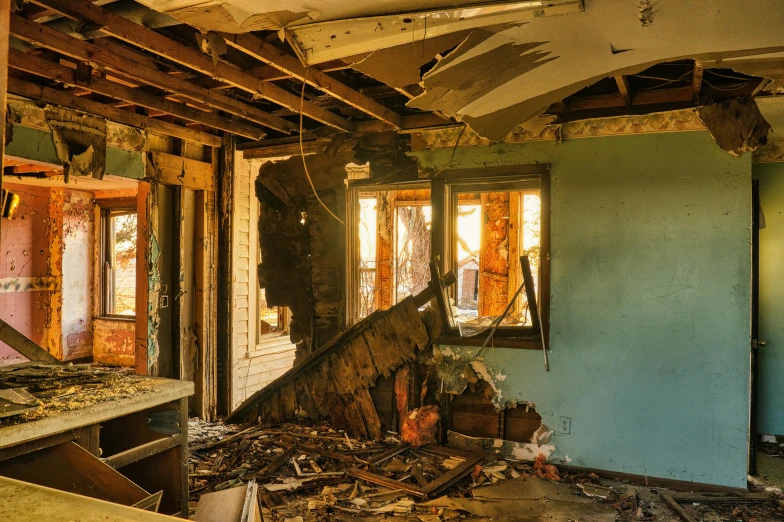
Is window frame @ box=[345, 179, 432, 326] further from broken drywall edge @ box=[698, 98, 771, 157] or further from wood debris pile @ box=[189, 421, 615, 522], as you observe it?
broken drywall edge @ box=[698, 98, 771, 157]

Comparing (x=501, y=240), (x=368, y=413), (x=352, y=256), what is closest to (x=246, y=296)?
(x=352, y=256)

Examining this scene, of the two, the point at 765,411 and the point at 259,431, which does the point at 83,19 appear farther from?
the point at 765,411

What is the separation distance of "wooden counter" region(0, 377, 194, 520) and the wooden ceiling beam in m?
2.61

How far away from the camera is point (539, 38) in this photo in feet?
7.54

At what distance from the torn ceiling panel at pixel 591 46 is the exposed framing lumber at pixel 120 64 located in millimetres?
1909

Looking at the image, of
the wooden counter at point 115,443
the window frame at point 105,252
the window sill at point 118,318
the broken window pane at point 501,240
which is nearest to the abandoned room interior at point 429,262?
the wooden counter at point 115,443

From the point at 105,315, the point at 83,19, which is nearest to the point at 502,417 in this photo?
the point at 83,19


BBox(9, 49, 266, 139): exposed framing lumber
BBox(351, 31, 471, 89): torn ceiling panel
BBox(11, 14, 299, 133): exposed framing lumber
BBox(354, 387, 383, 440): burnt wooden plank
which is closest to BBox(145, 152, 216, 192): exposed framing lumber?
BBox(9, 49, 266, 139): exposed framing lumber

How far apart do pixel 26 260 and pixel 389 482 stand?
→ 7186 millimetres

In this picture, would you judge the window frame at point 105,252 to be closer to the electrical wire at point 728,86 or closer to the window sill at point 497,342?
the window sill at point 497,342

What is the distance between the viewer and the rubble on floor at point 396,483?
346 centimetres

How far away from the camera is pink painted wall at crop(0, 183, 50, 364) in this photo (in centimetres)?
770

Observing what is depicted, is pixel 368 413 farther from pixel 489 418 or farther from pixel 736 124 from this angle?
pixel 736 124

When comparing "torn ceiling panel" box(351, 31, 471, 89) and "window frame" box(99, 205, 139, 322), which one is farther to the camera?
"window frame" box(99, 205, 139, 322)
